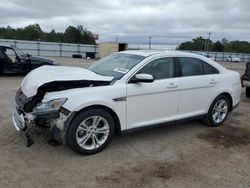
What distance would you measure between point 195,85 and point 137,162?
208cm

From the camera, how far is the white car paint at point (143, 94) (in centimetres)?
414

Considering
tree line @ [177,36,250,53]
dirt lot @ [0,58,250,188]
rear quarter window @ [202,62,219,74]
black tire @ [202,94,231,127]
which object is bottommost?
dirt lot @ [0,58,250,188]

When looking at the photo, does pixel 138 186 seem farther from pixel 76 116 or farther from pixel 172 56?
pixel 172 56

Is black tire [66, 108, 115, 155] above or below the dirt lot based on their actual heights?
above

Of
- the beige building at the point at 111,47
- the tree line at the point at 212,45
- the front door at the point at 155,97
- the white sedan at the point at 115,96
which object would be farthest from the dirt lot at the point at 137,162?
the tree line at the point at 212,45

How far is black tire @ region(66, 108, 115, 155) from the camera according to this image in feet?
13.1

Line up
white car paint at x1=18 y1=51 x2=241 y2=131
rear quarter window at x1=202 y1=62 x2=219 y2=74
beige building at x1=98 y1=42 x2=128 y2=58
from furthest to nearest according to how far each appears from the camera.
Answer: beige building at x1=98 y1=42 x2=128 y2=58
rear quarter window at x1=202 y1=62 x2=219 y2=74
white car paint at x1=18 y1=51 x2=241 y2=131

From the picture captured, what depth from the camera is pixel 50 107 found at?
399cm

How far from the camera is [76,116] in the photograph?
4.01 metres

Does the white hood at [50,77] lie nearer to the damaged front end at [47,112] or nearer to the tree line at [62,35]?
the damaged front end at [47,112]

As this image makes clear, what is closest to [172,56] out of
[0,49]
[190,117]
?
[190,117]

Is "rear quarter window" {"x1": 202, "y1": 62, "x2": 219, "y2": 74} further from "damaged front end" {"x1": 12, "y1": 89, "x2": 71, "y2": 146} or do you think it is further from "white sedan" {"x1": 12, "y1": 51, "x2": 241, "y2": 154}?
"damaged front end" {"x1": 12, "y1": 89, "x2": 71, "y2": 146}

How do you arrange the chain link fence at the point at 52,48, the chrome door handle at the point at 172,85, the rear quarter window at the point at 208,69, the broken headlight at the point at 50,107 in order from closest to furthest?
the broken headlight at the point at 50,107 < the chrome door handle at the point at 172,85 < the rear quarter window at the point at 208,69 < the chain link fence at the point at 52,48

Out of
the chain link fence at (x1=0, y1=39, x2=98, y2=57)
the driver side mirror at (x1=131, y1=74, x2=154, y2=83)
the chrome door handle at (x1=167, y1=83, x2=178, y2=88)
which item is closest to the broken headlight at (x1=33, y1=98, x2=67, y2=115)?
the driver side mirror at (x1=131, y1=74, x2=154, y2=83)
